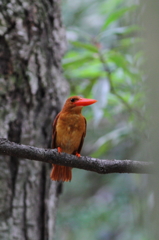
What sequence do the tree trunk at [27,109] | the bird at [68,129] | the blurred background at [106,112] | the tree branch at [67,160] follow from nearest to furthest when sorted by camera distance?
the tree branch at [67,160]
the tree trunk at [27,109]
the bird at [68,129]
the blurred background at [106,112]

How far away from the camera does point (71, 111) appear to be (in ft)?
10.0

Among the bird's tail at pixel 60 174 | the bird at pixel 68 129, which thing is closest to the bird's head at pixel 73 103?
the bird at pixel 68 129

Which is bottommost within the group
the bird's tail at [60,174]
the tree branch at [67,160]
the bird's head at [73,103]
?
the bird's tail at [60,174]

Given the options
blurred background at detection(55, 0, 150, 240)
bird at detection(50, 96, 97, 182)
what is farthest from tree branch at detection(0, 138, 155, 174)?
bird at detection(50, 96, 97, 182)

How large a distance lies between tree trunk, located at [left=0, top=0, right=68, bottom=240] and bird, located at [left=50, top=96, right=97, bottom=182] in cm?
8

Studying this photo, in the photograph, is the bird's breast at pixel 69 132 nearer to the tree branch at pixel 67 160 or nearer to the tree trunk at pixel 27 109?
the tree trunk at pixel 27 109

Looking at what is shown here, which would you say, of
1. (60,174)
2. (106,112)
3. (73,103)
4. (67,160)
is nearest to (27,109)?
(73,103)

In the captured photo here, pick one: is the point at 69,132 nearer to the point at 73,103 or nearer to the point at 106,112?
the point at 73,103

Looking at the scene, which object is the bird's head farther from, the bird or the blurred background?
the blurred background

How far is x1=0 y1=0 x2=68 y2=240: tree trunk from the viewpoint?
2.68 m

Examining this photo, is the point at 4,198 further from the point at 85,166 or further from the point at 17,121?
the point at 85,166

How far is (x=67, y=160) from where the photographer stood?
211 centimetres

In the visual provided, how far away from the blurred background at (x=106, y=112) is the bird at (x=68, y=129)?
179 mm

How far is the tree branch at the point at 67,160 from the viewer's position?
1.86 m
